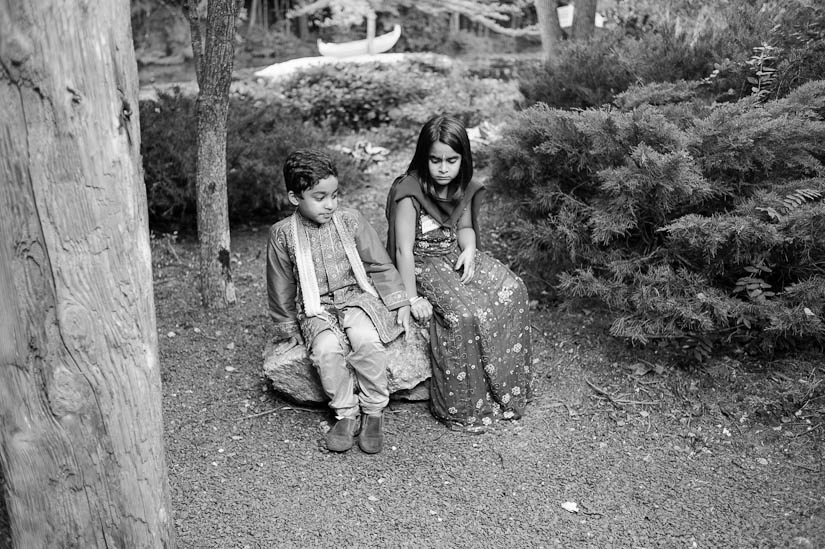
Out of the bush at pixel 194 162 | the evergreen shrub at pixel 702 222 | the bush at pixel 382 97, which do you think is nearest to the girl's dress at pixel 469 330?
the evergreen shrub at pixel 702 222

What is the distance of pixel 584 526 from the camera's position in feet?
9.48

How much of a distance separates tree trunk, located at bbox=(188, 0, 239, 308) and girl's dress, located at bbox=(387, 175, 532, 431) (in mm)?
1060

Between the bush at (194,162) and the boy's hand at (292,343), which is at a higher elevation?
the bush at (194,162)

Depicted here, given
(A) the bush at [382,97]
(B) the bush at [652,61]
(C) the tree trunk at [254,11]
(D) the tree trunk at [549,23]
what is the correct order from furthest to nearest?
1. (C) the tree trunk at [254,11]
2. (A) the bush at [382,97]
3. (D) the tree trunk at [549,23]
4. (B) the bush at [652,61]

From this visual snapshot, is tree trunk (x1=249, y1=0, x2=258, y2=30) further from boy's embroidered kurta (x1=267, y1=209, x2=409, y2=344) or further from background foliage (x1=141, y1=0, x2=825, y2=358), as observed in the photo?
boy's embroidered kurta (x1=267, y1=209, x2=409, y2=344)

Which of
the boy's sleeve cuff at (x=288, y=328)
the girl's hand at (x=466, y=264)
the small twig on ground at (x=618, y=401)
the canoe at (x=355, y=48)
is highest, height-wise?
the canoe at (x=355, y=48)

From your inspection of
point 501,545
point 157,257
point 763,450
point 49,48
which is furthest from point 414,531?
point 157,257

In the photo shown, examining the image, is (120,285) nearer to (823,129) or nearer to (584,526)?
(584,526)

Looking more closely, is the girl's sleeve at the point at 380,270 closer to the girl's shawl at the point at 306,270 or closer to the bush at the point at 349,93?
the girl's shawl at the point at 306,270

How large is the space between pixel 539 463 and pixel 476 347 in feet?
1.94

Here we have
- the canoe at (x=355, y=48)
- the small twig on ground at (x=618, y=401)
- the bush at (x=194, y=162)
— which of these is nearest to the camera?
the small twig on ground at (x=618, y=401)

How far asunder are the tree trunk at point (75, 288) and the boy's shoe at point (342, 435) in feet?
3.41

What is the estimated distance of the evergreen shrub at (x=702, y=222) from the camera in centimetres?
356

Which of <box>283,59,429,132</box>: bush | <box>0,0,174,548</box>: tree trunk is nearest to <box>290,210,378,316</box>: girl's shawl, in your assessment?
<box>0,0,174,548</box>: tree trunk
